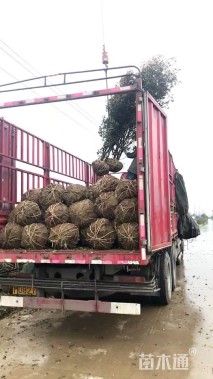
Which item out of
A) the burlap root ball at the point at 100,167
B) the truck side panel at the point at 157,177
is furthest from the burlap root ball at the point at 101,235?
the burlap root ball at the point at 100,167

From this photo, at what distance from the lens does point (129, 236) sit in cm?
507

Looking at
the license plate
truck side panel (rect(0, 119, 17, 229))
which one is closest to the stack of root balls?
truck side panel (rect(0, 119, 17, 229))

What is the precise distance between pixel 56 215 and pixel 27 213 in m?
0.45

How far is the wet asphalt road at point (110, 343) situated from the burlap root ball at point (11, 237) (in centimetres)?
129

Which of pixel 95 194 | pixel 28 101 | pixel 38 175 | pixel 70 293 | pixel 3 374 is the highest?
pixel 28 101

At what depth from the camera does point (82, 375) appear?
4047 millimetres

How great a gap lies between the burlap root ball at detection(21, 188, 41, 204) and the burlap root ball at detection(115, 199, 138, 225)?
145 centimetres

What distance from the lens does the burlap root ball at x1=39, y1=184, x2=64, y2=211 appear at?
19.6ft

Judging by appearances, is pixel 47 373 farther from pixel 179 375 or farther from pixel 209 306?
pixel 209 306

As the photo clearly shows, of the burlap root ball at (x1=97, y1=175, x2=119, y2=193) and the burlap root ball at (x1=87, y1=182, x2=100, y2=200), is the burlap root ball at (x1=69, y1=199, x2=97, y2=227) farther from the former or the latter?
the burlap root ball at (x1=97, y1=175, x2=119, y2=193)

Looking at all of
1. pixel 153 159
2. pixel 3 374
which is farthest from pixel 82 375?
pixel 153 159

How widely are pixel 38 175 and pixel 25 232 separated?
1724 mm

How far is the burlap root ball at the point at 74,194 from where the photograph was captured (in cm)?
606

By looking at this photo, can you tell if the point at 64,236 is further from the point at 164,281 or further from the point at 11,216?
the point at 164,281
